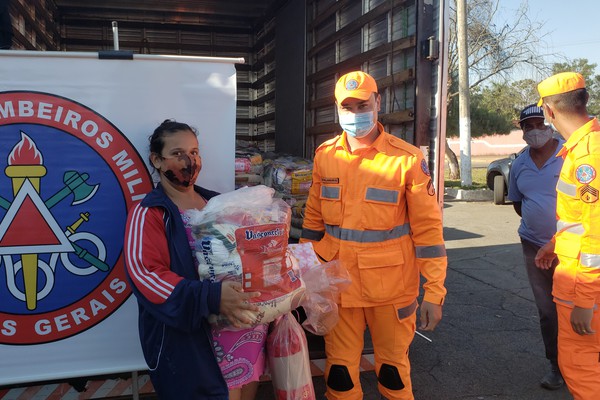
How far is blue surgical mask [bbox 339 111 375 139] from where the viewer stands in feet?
8.36

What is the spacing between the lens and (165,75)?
2.36 metres

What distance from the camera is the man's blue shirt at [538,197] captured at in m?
3.41

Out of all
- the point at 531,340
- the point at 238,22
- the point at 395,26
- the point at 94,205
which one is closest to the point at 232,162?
the point at 94,205

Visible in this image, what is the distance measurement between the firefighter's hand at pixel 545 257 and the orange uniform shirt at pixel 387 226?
1090mm

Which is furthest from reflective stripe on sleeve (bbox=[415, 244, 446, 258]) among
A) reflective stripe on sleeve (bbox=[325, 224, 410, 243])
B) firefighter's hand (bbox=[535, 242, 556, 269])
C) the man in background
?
the man in background

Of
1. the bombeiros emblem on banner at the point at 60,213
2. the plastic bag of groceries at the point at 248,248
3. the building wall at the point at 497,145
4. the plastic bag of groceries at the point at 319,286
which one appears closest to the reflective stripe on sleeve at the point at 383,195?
the plastic bag of groceries at the point at 319,286

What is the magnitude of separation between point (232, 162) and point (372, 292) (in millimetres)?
943

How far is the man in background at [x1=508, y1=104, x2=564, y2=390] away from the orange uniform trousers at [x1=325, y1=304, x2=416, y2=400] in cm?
144

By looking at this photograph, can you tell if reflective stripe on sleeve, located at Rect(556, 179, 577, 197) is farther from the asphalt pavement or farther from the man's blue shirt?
the asphalt pavement

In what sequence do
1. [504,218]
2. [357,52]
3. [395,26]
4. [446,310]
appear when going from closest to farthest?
[395,26] → [357,52] → [446,310] → [504,218]

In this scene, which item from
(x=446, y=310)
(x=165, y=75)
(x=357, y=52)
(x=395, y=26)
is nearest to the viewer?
(x=165, y=75)

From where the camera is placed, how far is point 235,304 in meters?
1.78

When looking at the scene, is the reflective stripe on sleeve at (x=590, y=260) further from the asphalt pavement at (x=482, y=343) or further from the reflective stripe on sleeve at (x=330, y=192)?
the asphalt pavement at (x=482, y=343)

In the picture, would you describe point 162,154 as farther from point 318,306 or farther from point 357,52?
point 357,52
